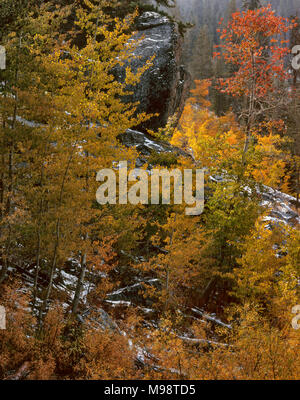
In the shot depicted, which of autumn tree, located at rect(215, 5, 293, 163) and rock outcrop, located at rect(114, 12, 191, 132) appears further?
rock outcrop, located at rect(114, 12, 191, 132)

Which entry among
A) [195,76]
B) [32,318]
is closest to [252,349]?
[32,318]

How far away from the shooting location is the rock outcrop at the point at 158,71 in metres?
21.9

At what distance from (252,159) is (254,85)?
4351 millimetres

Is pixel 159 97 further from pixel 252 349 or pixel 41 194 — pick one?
pixel 252 349

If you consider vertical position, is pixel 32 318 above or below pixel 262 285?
above

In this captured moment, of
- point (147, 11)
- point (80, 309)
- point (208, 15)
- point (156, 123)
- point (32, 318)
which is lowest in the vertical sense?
point (80, 309)

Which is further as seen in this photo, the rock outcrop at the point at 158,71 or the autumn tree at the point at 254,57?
the rock outcrop at the point at 158,71

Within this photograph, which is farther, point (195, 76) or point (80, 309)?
point (195, 76)

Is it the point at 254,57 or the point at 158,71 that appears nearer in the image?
the point at 254,57

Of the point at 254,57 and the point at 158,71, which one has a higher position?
the point at 254,57

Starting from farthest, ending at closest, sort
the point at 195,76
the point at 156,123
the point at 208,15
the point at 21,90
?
1. the point at 208,15
2. the point at 195,76
3. the point at 156,123
4. the point at 21,90

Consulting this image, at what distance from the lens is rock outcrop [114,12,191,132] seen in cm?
2188

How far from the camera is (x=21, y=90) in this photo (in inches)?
316

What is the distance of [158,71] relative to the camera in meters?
21.9
